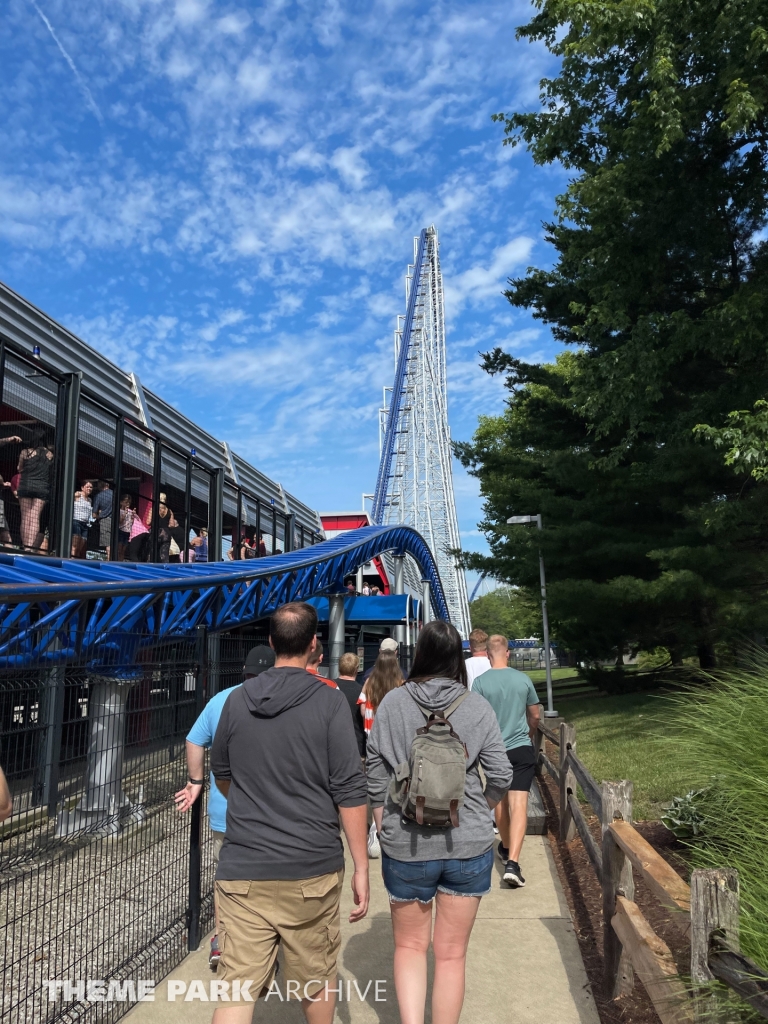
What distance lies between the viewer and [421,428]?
53.9 m

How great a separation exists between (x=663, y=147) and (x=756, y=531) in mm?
7098

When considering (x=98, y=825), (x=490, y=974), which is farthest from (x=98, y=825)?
(x=490, y=974)

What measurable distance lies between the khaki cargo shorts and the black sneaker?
10.6 ft

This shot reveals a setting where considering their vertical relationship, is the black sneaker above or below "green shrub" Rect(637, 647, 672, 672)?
below

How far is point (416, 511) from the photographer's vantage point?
5284 cm

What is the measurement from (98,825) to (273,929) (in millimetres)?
1289

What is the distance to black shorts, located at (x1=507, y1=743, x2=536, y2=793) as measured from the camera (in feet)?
20.1

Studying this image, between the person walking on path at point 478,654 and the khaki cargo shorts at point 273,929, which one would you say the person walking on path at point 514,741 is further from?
the khaki cargo shorts at point 273,929

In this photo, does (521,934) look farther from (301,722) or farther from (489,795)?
(301,722)

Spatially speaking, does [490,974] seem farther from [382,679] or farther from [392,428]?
[392,428]

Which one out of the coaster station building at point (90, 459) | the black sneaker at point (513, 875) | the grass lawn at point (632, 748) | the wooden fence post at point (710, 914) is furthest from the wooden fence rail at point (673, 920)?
the coaster station building at point (90, 459)

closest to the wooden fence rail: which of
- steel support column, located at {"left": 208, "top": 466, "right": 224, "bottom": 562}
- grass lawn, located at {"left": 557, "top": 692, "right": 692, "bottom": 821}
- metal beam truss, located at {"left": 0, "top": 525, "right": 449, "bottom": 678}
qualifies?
grass lawn, located at {"left": 557, "top": 692, "right": 692, "bottom": 821}

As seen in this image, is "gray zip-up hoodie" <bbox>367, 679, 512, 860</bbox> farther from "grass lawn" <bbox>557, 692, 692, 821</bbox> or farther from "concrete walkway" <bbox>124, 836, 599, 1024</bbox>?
"grass lawn" <bbox>557, 692, 692, 821</bbox>

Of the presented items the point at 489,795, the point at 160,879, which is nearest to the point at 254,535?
the point at 160,879
